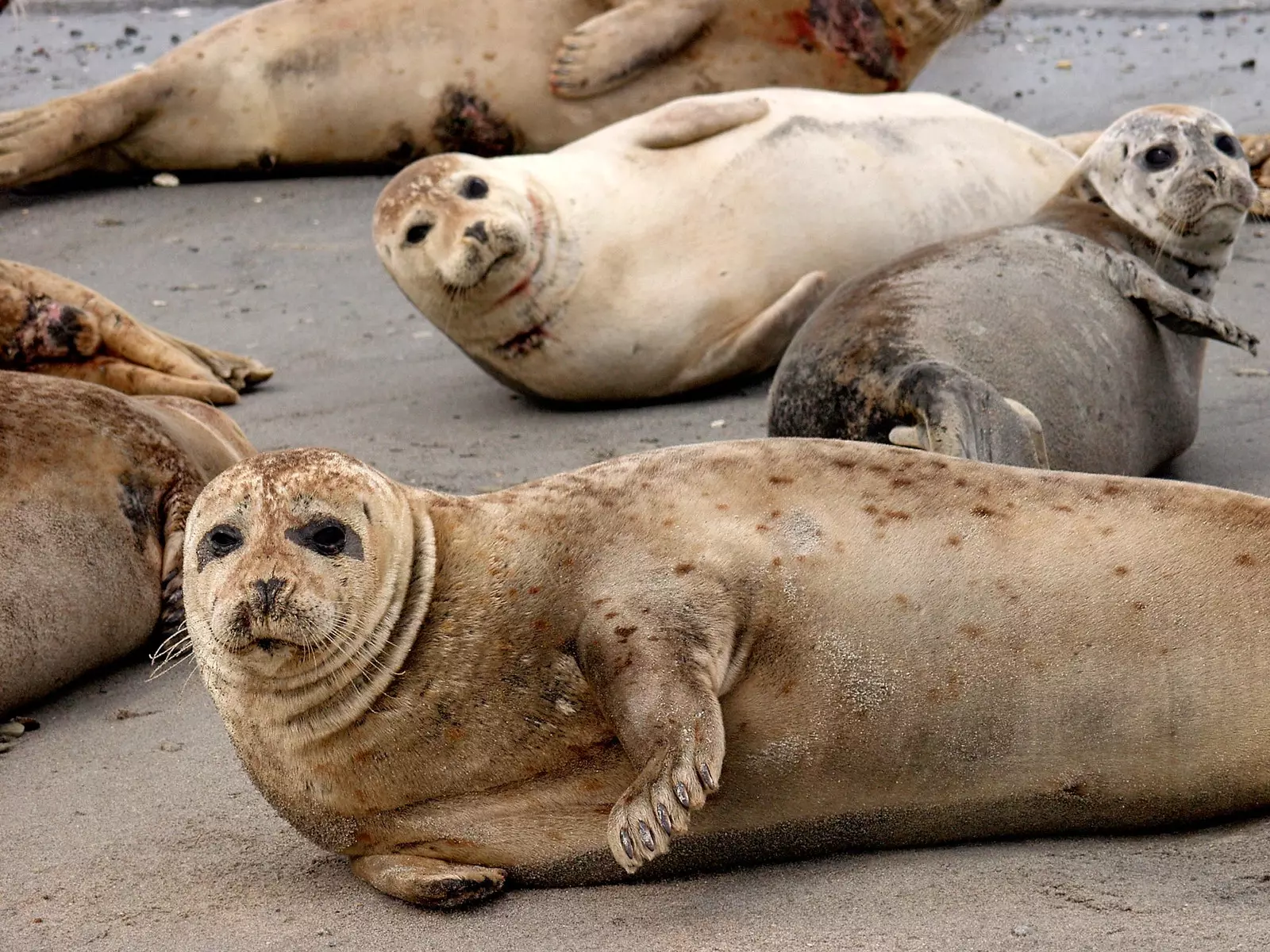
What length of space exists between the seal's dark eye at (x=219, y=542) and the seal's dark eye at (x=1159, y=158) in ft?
9.90

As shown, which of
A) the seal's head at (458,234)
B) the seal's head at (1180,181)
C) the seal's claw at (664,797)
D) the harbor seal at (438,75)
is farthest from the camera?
the harbor seal at (438,75)

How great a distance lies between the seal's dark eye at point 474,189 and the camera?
565 centimetres

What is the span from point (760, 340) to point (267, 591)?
122 inches

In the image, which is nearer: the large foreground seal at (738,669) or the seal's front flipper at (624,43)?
the large foreground seal at (738,669)

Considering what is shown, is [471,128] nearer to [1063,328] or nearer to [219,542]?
[1063,328]

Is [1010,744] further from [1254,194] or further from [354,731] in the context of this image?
[1254,194]

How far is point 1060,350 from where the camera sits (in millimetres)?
4535

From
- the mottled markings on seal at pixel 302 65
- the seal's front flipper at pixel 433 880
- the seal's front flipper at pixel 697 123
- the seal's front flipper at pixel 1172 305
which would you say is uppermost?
the seal's front flipper at pixel 697 123

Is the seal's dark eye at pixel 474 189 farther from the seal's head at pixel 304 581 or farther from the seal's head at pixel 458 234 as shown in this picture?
the seal's head at pixel 304 581

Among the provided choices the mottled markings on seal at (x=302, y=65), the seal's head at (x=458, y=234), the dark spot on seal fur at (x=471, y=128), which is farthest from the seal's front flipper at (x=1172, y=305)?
the mottled markings on seal at (x=302, y=65)

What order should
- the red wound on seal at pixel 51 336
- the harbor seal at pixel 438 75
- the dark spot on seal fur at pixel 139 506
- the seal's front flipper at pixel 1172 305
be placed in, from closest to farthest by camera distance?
the dark spot on seal fur at pixel 139 506, the seal's front flipper at pixel 1172 305, the red wound on seal at pixel 51 336, the harbor seal at pixel 438 75

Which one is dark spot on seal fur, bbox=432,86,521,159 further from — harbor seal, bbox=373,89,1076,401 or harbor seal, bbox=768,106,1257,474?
harbor seal, bbox=768,106,1257,474

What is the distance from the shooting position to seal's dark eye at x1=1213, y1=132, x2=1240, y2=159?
503cm

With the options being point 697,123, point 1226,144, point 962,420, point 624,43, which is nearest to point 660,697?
point 962,420
